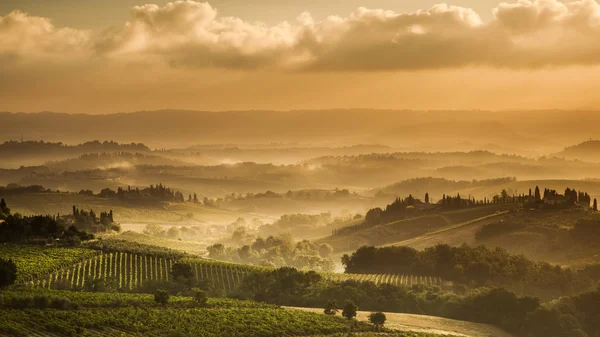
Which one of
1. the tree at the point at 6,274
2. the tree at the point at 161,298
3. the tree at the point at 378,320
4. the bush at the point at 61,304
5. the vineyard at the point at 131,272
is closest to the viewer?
the bush at the point at 61,304

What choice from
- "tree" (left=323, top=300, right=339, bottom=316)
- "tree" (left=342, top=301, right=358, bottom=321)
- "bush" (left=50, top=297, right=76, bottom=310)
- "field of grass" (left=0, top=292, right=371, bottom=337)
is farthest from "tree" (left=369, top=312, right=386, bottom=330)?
"bush" (left=50, top=297, right=76, bottom=310)

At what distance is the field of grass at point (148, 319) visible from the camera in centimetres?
9494

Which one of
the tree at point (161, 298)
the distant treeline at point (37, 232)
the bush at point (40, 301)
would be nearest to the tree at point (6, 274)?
the bush at point (40, 301)

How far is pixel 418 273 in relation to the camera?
196750 mm

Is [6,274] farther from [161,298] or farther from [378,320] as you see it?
[378,320]

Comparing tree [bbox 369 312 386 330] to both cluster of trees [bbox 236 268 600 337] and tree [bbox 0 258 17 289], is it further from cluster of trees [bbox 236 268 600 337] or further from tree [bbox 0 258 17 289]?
tree [bbox 0 258 17 289]

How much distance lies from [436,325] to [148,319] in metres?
48.1

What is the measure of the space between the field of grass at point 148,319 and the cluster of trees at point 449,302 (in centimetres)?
2277

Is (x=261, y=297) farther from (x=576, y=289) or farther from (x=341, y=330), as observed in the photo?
(x=576, y=289)

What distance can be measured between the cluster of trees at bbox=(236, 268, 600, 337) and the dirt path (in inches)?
233

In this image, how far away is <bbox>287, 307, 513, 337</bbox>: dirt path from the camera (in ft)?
393

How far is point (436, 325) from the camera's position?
12619 centimetres

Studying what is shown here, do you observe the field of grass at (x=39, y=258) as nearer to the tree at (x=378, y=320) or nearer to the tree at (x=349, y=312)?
the tree at (x=349, y=312)

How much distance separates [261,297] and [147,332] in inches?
1859
